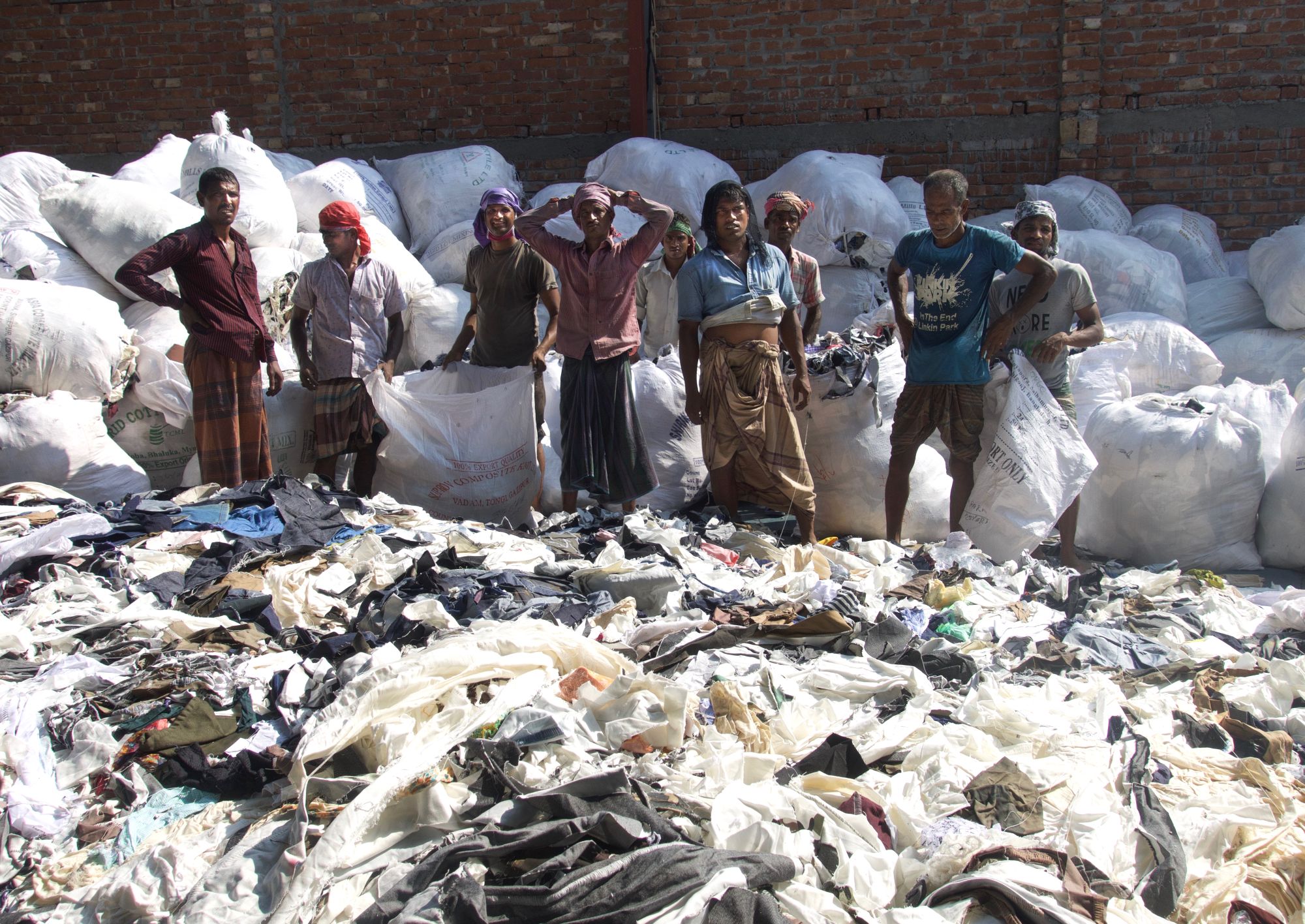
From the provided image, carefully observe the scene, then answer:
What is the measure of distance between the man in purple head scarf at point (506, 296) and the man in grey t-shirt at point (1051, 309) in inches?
75.5

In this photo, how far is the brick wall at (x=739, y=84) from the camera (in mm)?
6750

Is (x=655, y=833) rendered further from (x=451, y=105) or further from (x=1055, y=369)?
(x=451, y=105)

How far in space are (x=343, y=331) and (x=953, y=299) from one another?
8.73 feet

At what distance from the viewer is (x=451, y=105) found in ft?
24.3

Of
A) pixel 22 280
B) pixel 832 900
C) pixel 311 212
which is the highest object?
pixel 311 212

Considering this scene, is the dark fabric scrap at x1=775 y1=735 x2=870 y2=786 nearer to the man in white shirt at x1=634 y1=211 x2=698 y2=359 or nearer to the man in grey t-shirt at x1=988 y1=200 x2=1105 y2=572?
the man in grey t-shirt at x1=988 y1=200 x2=1105 y2=572

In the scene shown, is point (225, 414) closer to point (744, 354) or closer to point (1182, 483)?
point (744, 354)

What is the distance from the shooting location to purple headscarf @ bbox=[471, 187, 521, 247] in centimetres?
455

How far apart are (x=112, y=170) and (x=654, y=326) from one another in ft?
16.2

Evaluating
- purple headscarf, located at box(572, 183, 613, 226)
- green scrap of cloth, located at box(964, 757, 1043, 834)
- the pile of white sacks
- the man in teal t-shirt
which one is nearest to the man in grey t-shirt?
the man in teal t-shirt

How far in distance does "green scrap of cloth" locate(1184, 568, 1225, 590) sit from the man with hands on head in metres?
2.20

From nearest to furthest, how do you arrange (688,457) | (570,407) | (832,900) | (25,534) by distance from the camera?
(832,900), (25,534), (570,407), (688,457)

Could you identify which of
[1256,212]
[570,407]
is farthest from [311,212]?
[1256,212]

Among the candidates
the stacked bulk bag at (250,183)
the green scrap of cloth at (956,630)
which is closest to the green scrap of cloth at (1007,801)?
the green scrap of cloth at (956,630)
